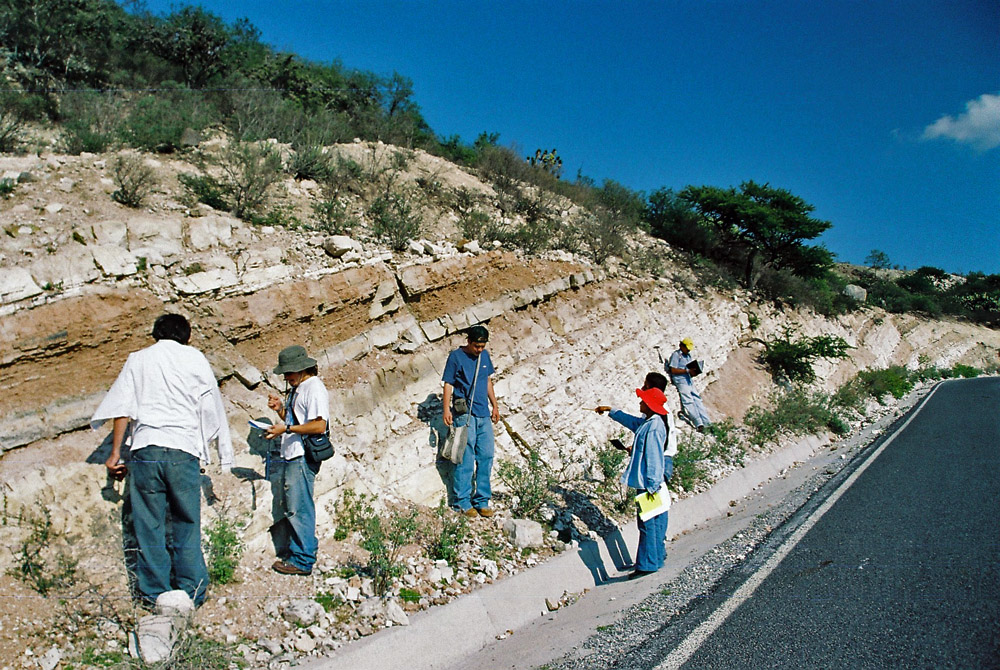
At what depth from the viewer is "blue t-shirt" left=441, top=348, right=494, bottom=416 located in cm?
625

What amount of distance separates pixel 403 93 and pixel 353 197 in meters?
5.96

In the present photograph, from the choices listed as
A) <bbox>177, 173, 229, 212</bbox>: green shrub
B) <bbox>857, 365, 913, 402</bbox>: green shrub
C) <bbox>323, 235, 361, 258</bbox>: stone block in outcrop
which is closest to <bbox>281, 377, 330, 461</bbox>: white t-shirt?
<bbox>323, 235, 361, 258</bbox>: stone block in outcrop

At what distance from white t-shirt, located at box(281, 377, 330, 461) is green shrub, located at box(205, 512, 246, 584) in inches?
26.7

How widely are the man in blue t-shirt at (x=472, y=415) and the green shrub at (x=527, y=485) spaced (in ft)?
1.32

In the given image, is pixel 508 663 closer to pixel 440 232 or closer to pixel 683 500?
pixel 683 500

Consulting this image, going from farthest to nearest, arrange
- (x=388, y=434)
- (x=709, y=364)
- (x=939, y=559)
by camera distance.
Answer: (x=709, y=364)
(x=388, y=434)
(x=939, y=559)

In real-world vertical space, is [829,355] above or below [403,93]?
below

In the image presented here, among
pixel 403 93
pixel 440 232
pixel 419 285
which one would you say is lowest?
pixel 419 285

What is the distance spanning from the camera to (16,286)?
501 centimetres

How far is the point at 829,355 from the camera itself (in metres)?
14.4

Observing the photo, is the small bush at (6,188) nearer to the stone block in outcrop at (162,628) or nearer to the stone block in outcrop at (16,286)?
the stone block in outcrop at (16,286)

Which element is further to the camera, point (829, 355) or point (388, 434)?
Result: point (829, 355)

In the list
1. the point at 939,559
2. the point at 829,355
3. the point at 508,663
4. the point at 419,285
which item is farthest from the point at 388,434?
the point at 829,355

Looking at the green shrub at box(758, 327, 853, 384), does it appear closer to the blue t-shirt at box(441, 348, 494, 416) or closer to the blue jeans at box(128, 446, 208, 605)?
the blue t-shirt at box(441, 348, 494, 416)
